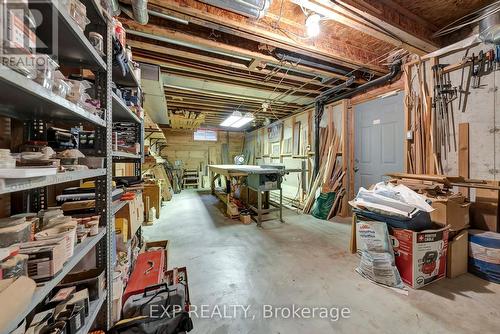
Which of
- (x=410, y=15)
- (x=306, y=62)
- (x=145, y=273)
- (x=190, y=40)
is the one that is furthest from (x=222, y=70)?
(x=145, y=273)

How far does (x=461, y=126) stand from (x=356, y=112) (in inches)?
67.4

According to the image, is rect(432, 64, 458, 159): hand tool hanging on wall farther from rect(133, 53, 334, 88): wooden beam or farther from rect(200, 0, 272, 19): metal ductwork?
rect(200, 0, 272, 19): metal ductwork

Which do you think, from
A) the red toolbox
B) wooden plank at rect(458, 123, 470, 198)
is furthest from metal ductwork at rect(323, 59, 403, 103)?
the red toolbox

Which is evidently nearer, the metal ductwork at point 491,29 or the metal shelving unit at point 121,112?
the metal shelving unit at point 121,112

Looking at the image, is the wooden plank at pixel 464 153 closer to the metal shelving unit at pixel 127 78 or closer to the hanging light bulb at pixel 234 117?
the metal shelving unit at pixel 127 78

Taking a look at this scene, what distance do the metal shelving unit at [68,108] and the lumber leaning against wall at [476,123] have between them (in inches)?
146

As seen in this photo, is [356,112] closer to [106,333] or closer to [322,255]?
[322,255]

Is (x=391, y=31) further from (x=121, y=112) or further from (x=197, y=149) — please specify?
(x=197, y=149)

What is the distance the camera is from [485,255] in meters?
1.96

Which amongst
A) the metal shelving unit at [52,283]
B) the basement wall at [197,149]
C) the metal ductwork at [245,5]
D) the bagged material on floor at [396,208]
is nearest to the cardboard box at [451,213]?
the bagged material on floor at [396,208]

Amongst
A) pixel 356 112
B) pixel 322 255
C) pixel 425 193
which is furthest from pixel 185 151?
pixel 425 193

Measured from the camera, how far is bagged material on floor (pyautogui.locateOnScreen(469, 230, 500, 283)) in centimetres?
192

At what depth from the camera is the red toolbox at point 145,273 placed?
147 cm

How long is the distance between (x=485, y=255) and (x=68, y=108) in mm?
3511
